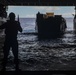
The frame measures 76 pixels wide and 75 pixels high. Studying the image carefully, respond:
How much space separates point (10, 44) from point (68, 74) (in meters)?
2.53

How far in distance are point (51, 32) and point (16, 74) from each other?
34.6 m

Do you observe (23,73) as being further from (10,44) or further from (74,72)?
(74,72)

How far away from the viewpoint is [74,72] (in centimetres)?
1075
